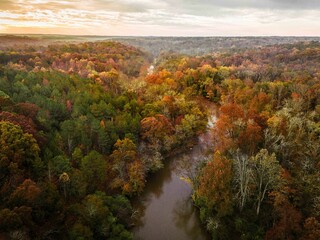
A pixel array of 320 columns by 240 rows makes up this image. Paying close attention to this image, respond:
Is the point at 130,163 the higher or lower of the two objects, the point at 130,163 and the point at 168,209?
the higher

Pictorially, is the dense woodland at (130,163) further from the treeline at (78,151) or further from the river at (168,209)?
the river at (168,209)

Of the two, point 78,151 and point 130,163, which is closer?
point 78,151

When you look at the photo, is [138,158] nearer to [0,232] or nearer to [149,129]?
[149,129]

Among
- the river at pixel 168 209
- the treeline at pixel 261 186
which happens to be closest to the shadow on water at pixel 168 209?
the river at pixel 168 209

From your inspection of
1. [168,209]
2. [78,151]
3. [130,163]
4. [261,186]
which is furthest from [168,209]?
[78,151]

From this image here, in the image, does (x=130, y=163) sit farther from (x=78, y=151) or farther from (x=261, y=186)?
(x=261, y=186)

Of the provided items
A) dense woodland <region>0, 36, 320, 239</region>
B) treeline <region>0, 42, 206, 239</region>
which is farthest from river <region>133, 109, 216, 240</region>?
treeline <region>0, 42, 206, 239</region>
